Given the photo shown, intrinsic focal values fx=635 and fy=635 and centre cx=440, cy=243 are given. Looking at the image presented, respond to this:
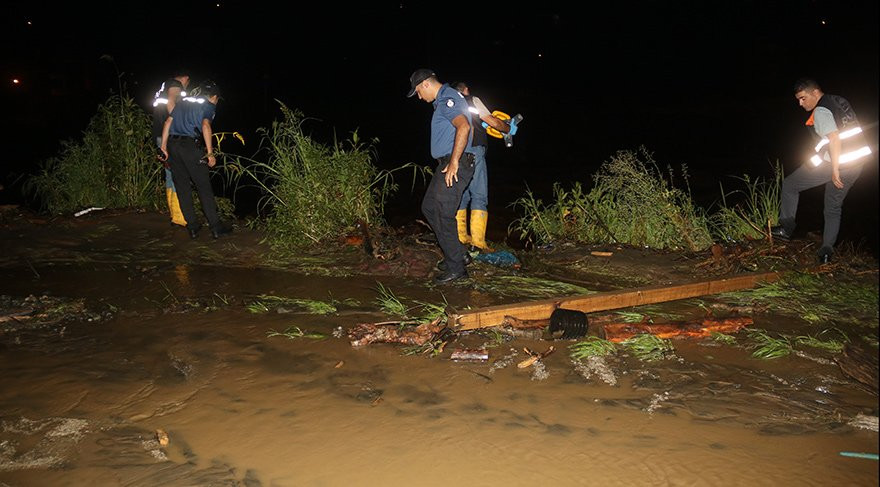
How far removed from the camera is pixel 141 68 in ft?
88.4

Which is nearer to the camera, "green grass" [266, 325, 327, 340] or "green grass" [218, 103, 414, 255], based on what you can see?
"green grass" [266, 325, 327, 340]

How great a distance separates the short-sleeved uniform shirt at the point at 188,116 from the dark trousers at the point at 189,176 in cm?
11

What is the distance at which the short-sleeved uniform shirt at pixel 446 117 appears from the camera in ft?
17.6

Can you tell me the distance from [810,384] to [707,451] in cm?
117

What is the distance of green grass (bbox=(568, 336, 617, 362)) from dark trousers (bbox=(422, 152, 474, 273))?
1.84 meters

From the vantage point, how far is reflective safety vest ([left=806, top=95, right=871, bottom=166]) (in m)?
5.85

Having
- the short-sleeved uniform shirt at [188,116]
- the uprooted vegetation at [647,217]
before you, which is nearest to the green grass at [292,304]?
the short-sleeved uniform shirt at [188,116]

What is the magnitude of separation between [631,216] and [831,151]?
222 centimetres

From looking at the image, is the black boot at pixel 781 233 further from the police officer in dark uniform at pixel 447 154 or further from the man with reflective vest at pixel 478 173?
the police officer in dark uniform at pixel 447 154

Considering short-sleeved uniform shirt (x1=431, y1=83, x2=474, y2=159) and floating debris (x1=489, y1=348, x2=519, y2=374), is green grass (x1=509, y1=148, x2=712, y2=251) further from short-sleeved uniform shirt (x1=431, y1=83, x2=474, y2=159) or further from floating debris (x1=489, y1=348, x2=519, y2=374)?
floating debris (x1=489, y1=348, x2=519, y2=374)

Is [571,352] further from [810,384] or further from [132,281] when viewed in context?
[132,281]

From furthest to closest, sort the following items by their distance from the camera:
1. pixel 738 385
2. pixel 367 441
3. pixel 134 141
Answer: pixel 134 141 → pixel 738 385 → pixel 367 441

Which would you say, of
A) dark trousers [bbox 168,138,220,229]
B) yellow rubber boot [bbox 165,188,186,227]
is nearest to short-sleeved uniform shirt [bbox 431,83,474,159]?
dark trousers [bbox 168,138,220,229]

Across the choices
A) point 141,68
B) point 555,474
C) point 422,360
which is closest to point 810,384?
point 555,474
